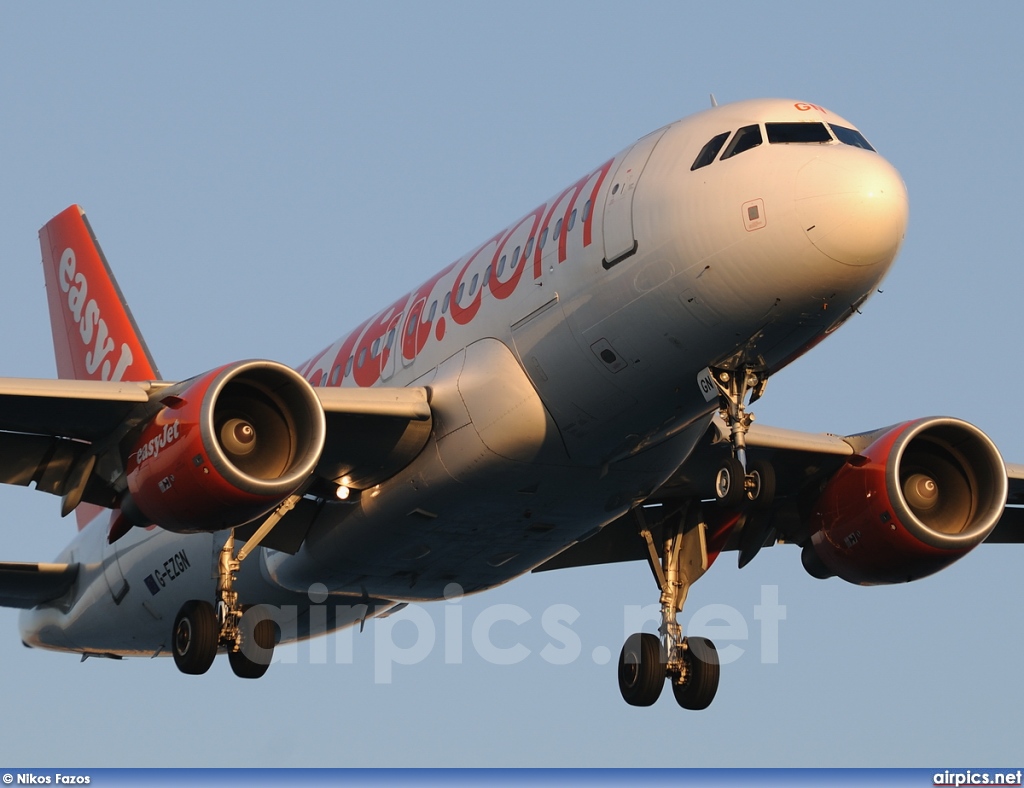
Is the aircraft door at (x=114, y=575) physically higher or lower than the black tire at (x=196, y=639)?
higher

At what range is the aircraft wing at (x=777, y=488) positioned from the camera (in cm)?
2777

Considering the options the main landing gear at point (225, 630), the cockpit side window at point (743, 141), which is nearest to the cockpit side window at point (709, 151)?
the cockpit side window at point (743, 141)

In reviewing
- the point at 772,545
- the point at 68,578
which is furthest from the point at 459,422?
the point at 68,578

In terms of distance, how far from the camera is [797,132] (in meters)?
22.4

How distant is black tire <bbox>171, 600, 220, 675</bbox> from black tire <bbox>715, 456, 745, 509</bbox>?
8.38m

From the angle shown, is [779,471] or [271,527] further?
[779,471]

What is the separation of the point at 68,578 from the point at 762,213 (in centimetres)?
1667

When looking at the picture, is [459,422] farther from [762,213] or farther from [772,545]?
[772,545]

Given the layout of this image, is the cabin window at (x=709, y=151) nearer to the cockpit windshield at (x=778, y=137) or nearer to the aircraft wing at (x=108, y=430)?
the cockpit windshield at (x=778, y=137)

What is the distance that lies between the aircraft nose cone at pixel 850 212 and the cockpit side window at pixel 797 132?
0.78 meters

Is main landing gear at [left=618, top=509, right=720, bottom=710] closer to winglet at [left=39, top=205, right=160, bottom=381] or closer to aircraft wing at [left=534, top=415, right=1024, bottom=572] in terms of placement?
aircraft wing at [left=534, top=415, right=1024, bottom=572]

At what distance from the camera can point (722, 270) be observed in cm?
2170

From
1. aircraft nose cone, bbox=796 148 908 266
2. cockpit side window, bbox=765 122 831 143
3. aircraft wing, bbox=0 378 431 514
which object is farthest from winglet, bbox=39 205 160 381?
aircraft nose cone, bbox=796 148 908 266

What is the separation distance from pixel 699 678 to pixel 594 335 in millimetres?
8132
